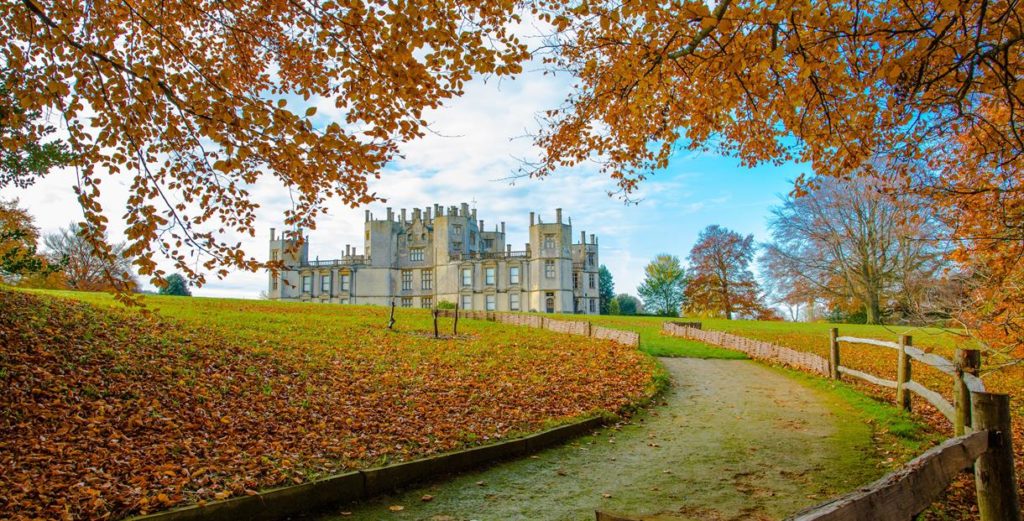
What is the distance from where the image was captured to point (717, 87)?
705 centimetres

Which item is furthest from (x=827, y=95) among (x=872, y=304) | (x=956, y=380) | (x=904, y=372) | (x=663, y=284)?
→ (x=663, y=284)

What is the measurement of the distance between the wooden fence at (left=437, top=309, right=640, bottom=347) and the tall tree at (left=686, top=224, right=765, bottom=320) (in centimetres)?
2518

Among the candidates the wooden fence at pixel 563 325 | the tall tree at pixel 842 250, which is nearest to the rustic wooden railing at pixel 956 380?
the wooden fence at pixel 563 325

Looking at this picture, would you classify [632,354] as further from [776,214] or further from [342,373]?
[776,214]

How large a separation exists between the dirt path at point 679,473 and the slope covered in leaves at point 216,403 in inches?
33.4

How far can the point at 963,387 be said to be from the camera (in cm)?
623

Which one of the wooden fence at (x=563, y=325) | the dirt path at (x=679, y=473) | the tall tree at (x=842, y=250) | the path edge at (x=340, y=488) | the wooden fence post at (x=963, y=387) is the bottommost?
the dirt path at (x=679, y=473)

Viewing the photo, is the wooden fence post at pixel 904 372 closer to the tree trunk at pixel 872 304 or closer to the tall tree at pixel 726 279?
the tree trunk at pixel 872 304

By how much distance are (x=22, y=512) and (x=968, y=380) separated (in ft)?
29.3

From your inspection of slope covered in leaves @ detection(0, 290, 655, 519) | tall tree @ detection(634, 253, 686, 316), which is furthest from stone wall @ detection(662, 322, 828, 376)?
tall tree @ detection(634, 253, 686, 316)

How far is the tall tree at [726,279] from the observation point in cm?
4819

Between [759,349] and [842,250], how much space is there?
72.7 ft

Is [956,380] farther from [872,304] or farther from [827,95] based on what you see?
[872,304]

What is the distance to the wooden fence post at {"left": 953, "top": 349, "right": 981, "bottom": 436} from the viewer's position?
6078 mm
